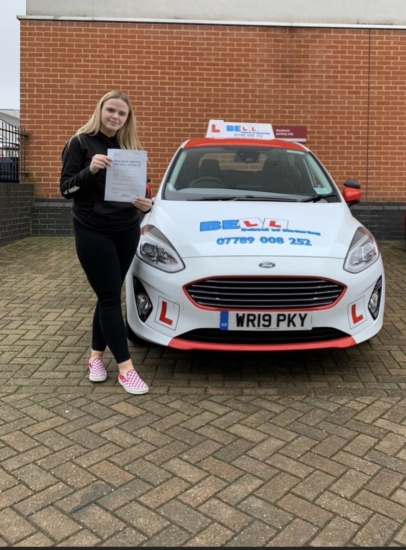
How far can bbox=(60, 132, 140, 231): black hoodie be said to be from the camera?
11.1 ft

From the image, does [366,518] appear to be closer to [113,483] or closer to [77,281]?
[113,483]

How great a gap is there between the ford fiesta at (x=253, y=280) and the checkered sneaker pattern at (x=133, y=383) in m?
0.27

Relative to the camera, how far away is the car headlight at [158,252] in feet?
12.0

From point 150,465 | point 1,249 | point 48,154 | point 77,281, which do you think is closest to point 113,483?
point 150,465

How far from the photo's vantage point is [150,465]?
8.99ft

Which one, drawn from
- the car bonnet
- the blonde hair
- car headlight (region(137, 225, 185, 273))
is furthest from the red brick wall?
the blonde hair

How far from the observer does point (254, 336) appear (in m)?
3.56

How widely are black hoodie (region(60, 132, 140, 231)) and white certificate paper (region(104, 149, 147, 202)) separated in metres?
0.09

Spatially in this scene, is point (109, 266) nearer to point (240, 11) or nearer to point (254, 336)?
point (254, 336)

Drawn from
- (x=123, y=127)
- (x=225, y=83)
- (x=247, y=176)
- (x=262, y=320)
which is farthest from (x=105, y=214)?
(x=225, y=83)

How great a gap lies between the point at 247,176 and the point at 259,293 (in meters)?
1.87

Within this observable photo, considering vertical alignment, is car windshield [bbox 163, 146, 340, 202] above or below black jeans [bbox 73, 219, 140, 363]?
above

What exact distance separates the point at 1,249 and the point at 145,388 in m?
6.26

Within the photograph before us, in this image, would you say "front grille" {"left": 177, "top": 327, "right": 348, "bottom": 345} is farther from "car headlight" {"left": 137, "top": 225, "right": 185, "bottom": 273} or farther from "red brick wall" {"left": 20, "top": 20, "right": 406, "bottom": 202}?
"red brick wall" {"left": 20, "top": 20, "right": 406, "bottom": 202}
